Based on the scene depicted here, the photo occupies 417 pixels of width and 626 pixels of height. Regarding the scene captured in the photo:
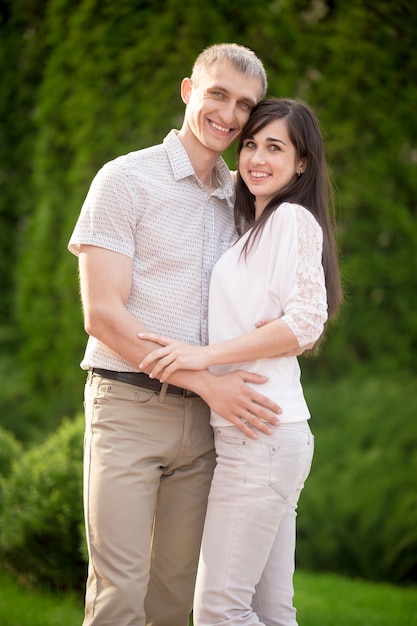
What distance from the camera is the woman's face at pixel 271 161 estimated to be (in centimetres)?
262

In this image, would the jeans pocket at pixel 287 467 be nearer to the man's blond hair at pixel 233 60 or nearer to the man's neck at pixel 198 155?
the man's neck at pixel 198 155

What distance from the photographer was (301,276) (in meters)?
2.41

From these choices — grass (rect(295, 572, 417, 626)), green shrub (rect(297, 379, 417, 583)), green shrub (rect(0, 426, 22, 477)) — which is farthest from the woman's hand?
green shrub (rect(297, 379, 417, 583))

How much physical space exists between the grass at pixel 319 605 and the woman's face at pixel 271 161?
6.33 ft

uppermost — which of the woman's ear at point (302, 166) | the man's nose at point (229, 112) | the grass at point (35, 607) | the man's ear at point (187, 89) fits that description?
the man's ear at point (187, 89)

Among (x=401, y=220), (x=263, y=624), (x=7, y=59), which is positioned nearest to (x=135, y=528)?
(x=263, y=624)

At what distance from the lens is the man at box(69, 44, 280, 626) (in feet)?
8.00

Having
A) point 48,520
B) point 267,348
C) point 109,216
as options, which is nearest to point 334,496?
point 48,520

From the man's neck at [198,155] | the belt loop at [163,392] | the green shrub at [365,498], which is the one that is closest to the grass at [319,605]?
the green shrub at [365,498]

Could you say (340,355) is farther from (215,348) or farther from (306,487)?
(215,348)

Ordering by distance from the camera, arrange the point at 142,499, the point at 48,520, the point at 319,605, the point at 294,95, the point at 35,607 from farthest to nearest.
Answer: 1. the point at 294,95
2. the point at 319,605
3. the point at 48,520
4. the point at 35,607
5. the point at 142,499

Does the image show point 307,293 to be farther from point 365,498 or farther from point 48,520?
point 365,498

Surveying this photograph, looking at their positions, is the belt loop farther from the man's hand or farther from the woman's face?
the woman's face

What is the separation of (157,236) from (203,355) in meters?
0.40
